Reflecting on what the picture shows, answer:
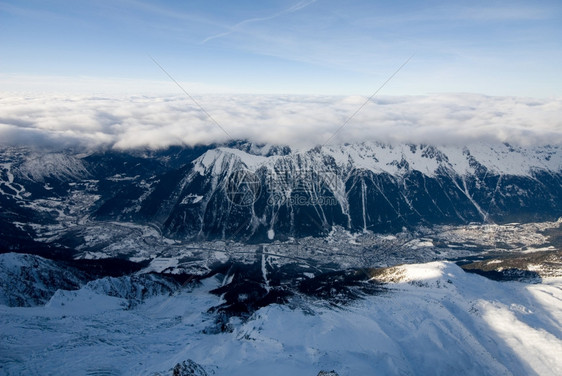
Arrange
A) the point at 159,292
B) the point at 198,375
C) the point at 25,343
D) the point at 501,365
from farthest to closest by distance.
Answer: the point at 159,292 < the point at 501,365 < the point at 25,343 < the point at 198,375

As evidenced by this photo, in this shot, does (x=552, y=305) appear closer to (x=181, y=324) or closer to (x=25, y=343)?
(x=181, y=324)

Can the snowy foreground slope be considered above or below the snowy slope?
above

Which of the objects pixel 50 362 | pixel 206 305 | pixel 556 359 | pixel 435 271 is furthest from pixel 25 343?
pixel 435 271

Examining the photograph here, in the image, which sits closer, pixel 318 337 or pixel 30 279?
pixel 318 337

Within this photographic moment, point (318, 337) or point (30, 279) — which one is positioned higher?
point (318, 337)

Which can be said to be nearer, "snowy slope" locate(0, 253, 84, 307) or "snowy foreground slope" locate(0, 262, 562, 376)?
"snowy foreground slope" locate(0, 262, 562, 376)

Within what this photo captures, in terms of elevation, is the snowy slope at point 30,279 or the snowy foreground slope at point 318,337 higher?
the snowy foreground slope at point 318,337

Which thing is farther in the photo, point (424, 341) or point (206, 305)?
point (206, 305)

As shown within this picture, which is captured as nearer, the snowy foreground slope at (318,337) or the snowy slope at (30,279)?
the snowy foreground slope at (318,337)
